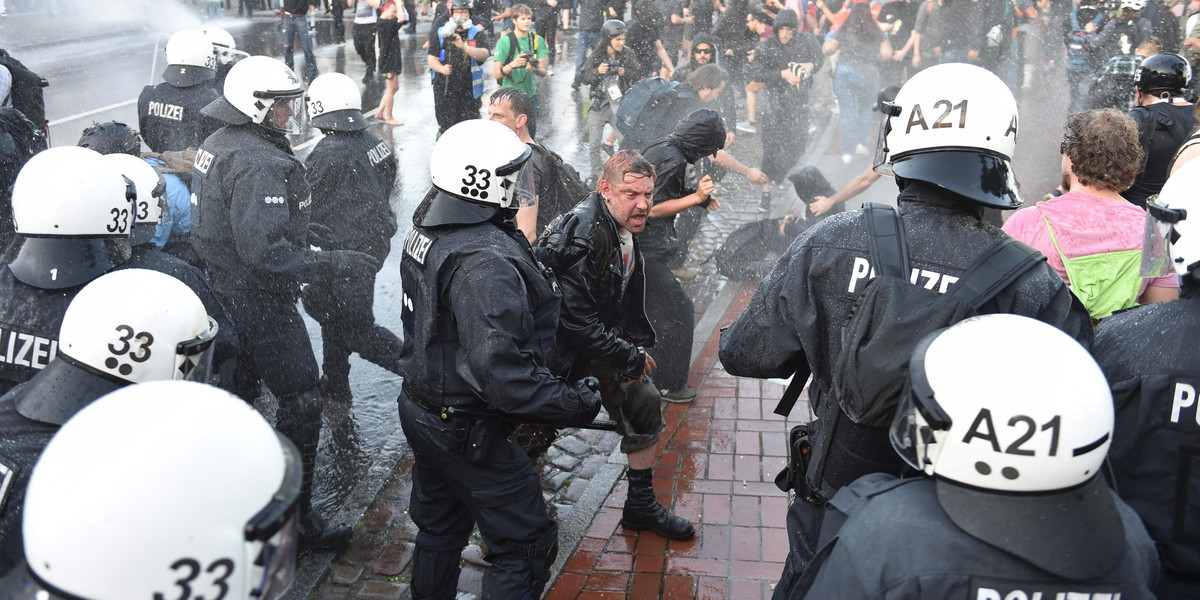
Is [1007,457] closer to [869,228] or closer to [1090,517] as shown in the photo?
[1090,517]

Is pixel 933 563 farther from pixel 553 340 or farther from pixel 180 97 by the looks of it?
pixel 180 97

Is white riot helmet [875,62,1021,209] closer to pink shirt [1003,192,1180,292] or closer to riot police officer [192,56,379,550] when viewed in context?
pink shirt [1003,192,1180,292]

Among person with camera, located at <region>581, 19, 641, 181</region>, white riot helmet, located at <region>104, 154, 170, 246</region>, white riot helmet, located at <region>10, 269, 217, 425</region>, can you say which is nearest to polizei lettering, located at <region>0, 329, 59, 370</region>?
white riot helmet, located at <region>10, 269, 217, 425</region>

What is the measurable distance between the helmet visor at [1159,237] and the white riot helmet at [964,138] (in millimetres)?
369

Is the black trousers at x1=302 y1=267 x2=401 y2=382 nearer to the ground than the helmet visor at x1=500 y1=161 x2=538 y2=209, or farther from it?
nearer to the ground

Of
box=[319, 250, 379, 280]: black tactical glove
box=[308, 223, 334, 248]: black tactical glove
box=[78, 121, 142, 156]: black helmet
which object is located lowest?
box=[308, 223, 334, 248]: black tactical glove

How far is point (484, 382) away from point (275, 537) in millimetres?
1658

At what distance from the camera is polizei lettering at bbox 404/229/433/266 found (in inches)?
140

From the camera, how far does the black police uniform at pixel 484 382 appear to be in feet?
11.1

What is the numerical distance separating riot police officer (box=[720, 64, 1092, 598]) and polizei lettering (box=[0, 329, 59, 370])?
87.9 inches

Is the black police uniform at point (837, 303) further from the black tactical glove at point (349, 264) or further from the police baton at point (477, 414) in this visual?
the black tactical glove at point (349, 264)

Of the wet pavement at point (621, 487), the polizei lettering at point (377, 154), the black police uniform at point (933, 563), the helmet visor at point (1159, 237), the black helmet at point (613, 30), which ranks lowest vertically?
the wet pavement at point (621, 487)

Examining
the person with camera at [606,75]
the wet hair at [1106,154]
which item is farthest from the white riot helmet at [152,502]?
the person with camera at [606,75]

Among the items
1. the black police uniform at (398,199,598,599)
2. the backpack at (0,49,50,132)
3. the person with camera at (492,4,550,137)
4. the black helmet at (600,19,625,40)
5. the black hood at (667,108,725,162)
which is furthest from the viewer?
the person with camera at (492,4,550,137)
